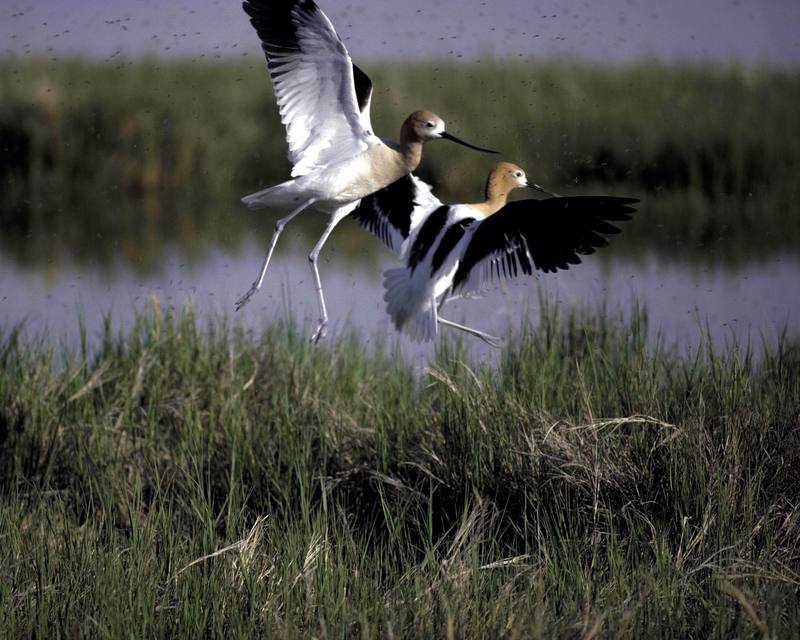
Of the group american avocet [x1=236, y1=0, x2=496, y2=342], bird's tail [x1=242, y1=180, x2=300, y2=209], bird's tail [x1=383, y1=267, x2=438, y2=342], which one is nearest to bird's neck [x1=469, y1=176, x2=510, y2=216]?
bird's tail [x1=383, y1=267, x2=438, y2=342]

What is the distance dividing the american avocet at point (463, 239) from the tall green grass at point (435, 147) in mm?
5056

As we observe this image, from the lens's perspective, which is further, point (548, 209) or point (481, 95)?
point (481, 95)

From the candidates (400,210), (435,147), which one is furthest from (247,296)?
(435,147)

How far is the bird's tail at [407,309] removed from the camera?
353 cm

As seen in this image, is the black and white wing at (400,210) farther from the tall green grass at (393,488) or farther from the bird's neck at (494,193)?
the tall green grass at (393,488)

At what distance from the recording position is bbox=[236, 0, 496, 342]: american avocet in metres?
3.14

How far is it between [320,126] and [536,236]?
728mm

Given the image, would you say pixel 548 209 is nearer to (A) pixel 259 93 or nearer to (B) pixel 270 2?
(B) pixel 270 2

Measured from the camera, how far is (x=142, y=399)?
506 cm

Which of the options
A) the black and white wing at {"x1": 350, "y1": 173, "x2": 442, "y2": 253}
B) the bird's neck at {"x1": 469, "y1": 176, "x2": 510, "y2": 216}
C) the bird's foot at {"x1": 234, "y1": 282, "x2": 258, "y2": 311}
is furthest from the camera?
the bird's neck at {"x1": 469, "y1": 176, "x2": 510, "y2": 216}

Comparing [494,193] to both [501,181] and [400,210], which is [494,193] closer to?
[501,181]

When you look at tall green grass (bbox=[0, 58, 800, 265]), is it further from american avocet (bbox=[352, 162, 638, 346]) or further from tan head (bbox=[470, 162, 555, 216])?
american avocet (bbox=[352, 162, 638, 346])

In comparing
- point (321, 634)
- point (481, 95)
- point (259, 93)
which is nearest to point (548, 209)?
point (321, 634)

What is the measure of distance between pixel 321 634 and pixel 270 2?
1.81 m
